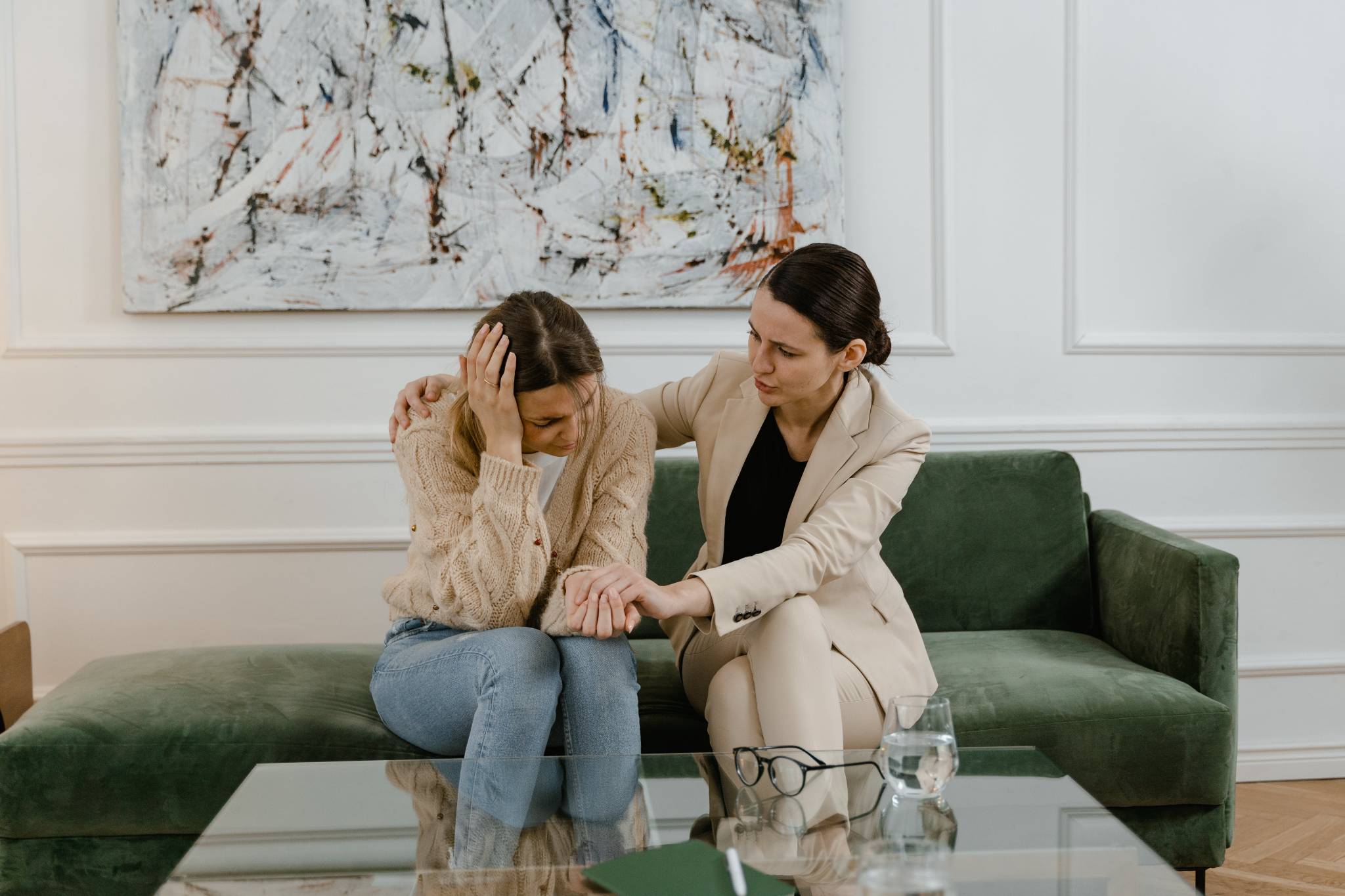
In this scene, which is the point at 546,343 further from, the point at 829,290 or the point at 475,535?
the point at 829,290

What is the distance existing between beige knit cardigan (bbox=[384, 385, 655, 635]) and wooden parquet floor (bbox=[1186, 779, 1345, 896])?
1259mm

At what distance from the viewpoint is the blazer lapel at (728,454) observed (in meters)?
1.64

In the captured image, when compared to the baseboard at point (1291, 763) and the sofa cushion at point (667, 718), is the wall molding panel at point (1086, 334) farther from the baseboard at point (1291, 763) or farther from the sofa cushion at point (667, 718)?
the sofa cushion at point (667, 718)

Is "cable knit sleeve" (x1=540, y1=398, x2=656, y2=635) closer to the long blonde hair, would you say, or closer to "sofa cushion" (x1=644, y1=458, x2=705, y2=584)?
the long blonde hair

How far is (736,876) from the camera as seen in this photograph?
90cm

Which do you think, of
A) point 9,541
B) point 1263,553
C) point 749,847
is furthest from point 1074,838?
point 9,541

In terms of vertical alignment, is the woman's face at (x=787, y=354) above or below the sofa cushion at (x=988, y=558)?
above

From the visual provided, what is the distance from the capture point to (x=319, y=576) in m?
2.32

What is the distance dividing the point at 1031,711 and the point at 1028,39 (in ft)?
5.26

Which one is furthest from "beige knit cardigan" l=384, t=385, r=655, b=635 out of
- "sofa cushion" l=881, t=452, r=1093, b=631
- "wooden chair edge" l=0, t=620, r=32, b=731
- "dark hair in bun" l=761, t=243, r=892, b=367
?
"wooden chair edge" l=0, t=620, r=32, b=731

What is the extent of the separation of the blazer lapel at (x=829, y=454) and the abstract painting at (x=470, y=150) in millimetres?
792

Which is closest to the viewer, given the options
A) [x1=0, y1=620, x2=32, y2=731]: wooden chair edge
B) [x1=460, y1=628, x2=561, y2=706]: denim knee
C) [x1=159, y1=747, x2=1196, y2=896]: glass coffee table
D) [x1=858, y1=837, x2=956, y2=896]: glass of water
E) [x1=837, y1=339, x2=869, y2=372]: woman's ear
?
[x1=858, y1=837, x2=956, y2=896]: glass of water

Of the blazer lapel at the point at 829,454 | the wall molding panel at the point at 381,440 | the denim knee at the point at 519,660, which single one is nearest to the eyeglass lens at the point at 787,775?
the denim knee at the point at 519,660

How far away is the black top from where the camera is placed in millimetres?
1639
